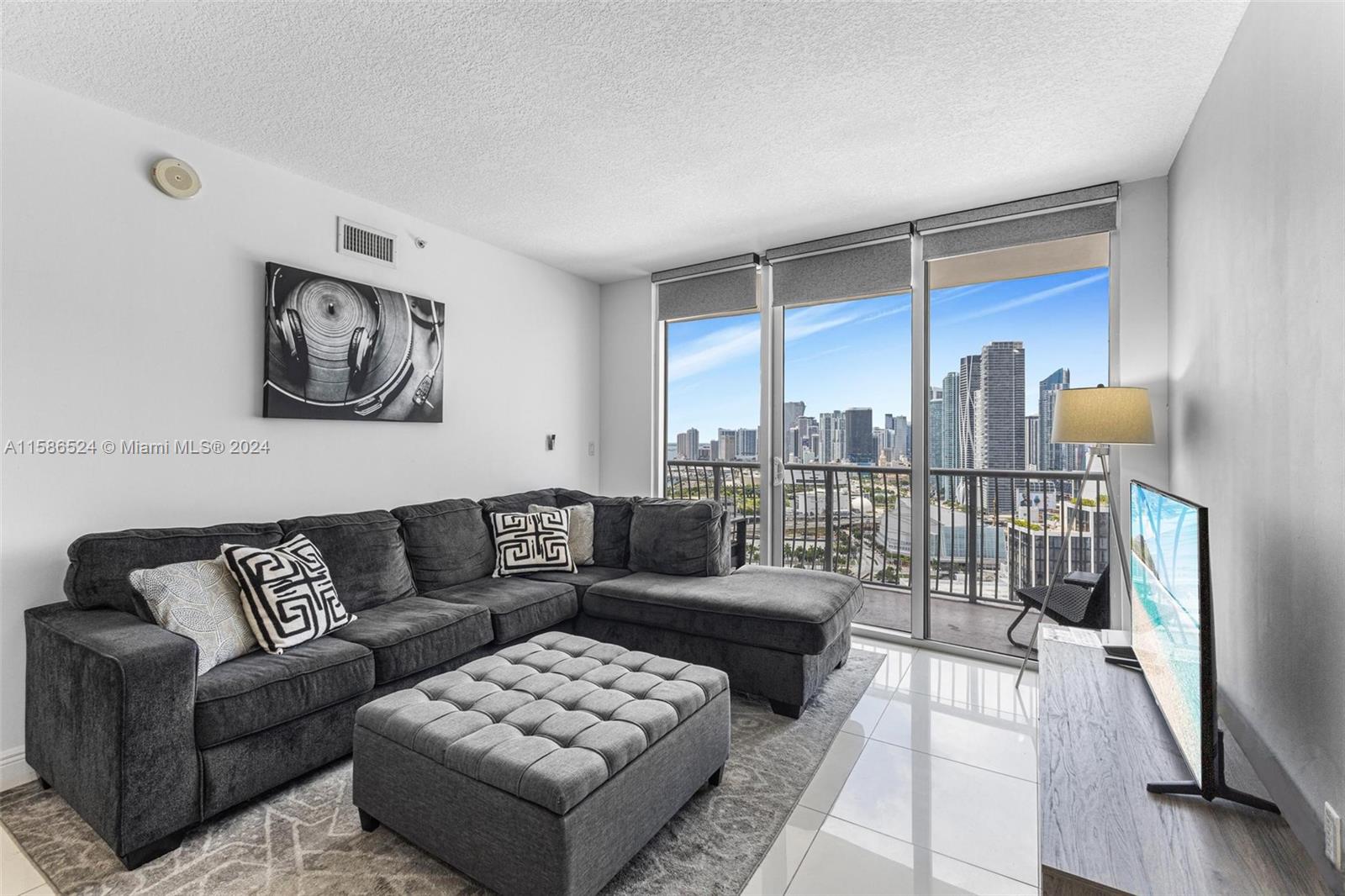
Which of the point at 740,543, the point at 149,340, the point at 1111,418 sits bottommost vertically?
the point at 740,543

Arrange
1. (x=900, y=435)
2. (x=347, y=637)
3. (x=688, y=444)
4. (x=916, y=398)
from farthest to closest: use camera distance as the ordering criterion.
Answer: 1. (x=688, y=444)
2. (x=900, y=435)
3. (x=916, y=398)
4. (x=347, y=637)

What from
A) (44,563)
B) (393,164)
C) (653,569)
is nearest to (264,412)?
(44,563)

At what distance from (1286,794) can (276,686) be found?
2791mm

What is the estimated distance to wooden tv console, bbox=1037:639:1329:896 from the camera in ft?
3.52

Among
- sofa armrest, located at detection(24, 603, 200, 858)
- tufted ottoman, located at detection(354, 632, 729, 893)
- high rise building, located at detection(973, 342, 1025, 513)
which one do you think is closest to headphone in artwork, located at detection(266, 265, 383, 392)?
sofa armrest, located at detection(24, 603, 200, 858)

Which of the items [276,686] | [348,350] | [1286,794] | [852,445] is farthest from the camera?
[852,445]

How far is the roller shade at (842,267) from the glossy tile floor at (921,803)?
2325 mm

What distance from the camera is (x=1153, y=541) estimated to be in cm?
170

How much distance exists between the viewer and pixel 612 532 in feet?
12.5

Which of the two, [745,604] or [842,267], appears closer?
[745,604]

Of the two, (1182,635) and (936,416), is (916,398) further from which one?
(1182,635)

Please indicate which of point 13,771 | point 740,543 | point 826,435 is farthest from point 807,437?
point 13,771

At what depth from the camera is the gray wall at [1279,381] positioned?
Result: 4.17 feet

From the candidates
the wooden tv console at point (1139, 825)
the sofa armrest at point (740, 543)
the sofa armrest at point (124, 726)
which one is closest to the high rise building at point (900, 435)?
the sofa armrest at point (740, 543)
